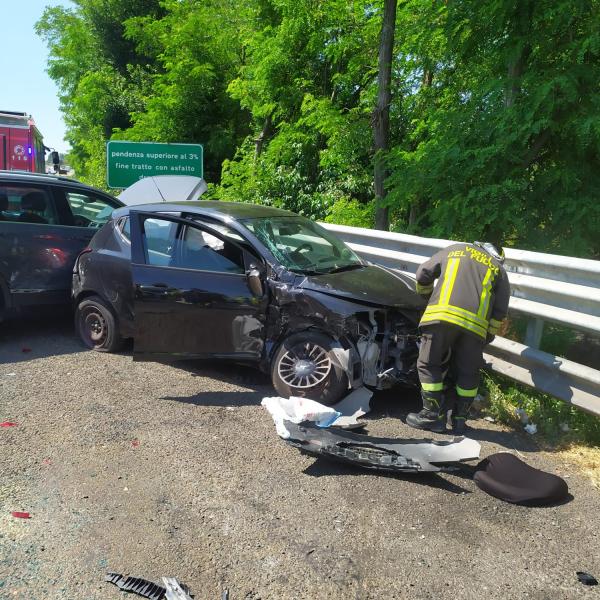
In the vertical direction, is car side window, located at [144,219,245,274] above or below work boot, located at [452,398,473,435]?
above

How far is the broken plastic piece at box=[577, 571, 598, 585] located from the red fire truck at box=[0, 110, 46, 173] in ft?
49.9

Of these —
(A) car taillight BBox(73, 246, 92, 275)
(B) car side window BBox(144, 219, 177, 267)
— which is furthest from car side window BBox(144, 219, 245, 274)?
(A) car taillight BBox(73, 246, 92, 275)

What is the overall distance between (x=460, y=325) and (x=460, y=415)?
71cm

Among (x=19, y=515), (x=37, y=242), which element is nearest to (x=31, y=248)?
(x=37, y=242)

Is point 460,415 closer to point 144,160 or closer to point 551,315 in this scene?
point 551,315

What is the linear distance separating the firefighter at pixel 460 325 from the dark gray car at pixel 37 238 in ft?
14.4

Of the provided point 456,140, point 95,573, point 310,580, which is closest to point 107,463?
point 95,573

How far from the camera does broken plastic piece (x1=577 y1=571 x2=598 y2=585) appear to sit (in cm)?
284

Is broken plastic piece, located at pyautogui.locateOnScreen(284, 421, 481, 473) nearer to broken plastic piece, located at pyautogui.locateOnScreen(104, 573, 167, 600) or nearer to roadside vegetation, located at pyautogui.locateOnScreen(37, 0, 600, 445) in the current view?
roadside vegetation, located at pyautogui.locateOnScreen(37, 0, 600, 445)

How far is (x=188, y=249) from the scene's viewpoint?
5.51 meters

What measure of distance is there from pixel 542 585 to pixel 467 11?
254 inches

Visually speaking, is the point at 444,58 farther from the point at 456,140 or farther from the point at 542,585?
the point at 542,585

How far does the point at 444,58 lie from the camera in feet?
29.2

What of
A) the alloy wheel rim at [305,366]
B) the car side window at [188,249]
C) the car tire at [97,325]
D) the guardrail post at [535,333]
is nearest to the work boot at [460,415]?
the guardrail post at [535,333]
